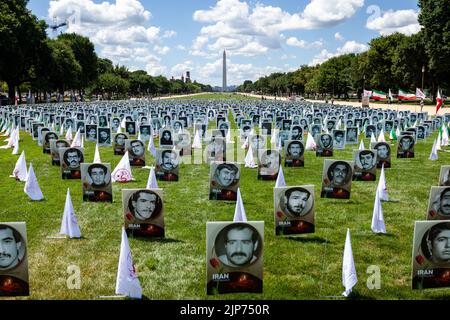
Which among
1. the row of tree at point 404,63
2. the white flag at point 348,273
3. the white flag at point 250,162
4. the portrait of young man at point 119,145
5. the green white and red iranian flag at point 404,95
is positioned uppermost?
the row of tree at point 404,63

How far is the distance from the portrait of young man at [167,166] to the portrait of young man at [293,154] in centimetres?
538

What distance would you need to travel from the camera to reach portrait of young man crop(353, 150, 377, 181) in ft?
49.8

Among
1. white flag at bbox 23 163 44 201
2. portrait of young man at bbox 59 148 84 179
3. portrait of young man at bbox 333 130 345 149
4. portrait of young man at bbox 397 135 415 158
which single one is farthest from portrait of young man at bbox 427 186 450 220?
portrait of young man at bbox 333 130 345 149

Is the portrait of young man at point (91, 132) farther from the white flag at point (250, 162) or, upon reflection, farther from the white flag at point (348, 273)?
the white flag at point (348, 273)

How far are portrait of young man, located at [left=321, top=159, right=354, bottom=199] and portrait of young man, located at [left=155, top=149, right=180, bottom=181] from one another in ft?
15.7

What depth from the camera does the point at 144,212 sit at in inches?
A: 386

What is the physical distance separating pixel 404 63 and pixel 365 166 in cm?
7387

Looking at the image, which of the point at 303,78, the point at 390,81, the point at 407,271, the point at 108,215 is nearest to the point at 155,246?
the point at 108,215

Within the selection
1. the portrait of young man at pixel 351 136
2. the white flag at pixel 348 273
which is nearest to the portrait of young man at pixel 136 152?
the portrait of young man at pixel 351 136

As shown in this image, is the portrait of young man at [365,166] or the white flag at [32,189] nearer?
the white flag at [32,189]

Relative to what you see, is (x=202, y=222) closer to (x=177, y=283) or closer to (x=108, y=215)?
(x=108, y=215)

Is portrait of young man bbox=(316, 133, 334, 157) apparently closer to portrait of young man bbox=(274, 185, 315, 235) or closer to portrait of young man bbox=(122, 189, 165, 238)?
portrait of young man bbox=(274, 185, 315, 235)

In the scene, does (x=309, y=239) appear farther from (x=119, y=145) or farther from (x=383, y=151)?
(x=119, y=145)

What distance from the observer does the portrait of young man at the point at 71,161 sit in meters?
15.7
